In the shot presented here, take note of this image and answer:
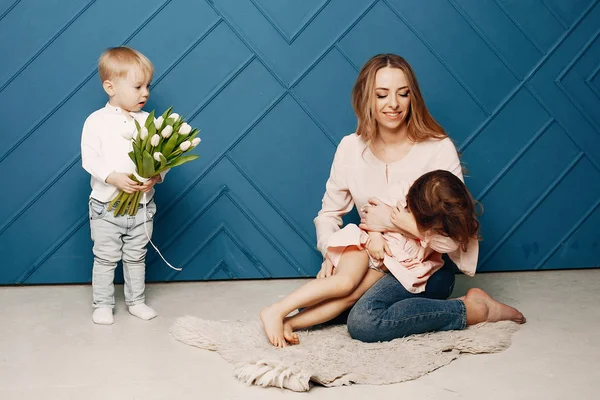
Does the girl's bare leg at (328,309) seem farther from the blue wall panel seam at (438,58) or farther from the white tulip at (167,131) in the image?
the blue wall panel seam at (438,58)

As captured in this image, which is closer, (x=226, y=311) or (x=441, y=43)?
(x=226, y=311)

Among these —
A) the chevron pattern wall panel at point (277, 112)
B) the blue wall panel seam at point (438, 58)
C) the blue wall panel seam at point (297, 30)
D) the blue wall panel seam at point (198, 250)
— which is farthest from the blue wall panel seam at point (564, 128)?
the blue wall panel seam at point (198, 250)

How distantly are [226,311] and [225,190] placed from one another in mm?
577

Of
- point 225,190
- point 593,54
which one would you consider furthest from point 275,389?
point 593,54


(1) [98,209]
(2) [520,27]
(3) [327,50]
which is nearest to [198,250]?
(1) [98,209]

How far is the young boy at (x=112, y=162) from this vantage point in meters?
2.64

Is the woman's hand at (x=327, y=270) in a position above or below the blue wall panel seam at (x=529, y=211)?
above

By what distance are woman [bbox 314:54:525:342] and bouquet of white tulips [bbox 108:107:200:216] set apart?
57cm

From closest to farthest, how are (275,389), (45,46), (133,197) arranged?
(275,389) < (133,197) < (45,46)

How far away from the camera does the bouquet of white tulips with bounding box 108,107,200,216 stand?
8.34ft

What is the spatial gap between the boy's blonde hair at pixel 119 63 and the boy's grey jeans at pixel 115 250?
459mm

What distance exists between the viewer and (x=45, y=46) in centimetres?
294

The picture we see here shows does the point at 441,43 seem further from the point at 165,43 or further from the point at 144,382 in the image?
the point at 144,382

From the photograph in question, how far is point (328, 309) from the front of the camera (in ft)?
8.07
